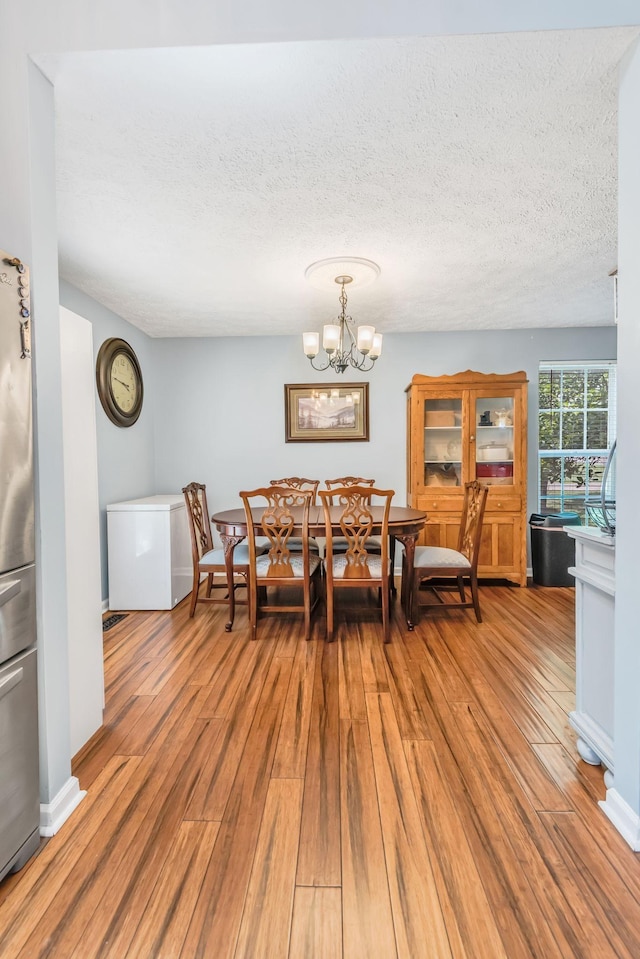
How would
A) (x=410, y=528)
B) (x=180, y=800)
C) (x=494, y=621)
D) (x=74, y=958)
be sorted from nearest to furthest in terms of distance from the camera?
(x=74, y=958) < (x=180, y=800) < (x=410, y=528) < (x=494, y=621)

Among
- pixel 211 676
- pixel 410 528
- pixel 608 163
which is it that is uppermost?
pixel 608 163

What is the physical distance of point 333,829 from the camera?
1380 millimetres

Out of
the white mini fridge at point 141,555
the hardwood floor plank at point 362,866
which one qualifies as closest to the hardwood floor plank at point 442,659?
the hardwood floor plank at point 362,866

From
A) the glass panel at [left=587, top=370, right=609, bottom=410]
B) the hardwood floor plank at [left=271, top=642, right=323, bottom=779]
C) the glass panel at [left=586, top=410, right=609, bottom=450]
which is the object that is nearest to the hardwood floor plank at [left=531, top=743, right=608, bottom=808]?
the hardwood floor plank at [left=271, top=642, right=323, bottom=779]

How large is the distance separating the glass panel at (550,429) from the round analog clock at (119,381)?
159 inches

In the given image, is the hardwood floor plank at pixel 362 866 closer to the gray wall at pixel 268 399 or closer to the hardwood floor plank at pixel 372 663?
the hardwood floor plank at pixel 372 663

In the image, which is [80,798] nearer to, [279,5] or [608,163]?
[279,5]

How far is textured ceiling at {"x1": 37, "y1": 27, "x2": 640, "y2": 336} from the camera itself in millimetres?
1445

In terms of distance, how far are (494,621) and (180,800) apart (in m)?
2.47

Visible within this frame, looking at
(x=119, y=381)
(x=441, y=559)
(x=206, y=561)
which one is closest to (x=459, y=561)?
(x=441, y=559)

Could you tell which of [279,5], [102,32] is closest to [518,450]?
[279,5]

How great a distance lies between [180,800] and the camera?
1516mm

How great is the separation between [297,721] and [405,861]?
78 cm

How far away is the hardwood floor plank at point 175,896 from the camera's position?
3.43 ft
